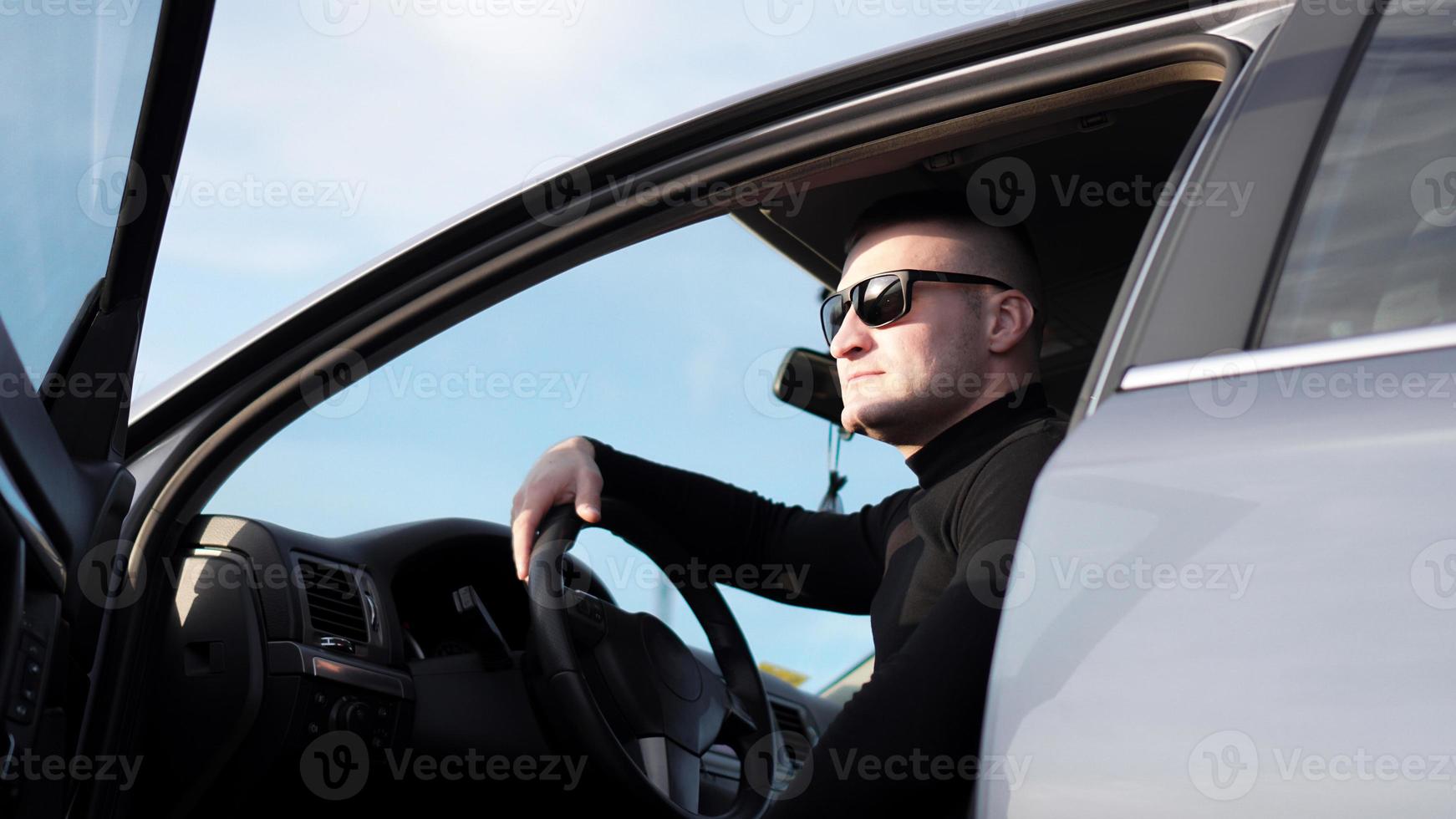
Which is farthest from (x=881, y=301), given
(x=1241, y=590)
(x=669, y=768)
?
(x=1241, y=590)

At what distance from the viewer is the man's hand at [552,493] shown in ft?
6.98

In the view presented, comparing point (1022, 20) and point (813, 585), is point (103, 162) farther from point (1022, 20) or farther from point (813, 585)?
point (813, 585)

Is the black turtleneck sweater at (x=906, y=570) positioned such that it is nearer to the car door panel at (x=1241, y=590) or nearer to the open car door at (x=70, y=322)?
the car door panel at (x=1241, y=590)

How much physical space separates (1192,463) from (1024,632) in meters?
0.19

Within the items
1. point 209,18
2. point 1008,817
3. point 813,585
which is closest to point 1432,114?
point 1008,817

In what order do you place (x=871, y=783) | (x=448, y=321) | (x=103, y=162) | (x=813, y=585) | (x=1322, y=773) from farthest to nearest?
1. (x=813, y=585)
2. (x=448, y=321)
3. (x=103, y=162)
4. (x=871, y=783)
5. (x=1322, y=773)

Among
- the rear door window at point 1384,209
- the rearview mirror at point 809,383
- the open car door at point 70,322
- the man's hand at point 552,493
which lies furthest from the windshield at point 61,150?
the rearview mirror at point 809,383

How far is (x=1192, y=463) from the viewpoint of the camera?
1.00 metres

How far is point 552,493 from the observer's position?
2.17m

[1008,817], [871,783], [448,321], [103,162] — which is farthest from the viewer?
[448,321]

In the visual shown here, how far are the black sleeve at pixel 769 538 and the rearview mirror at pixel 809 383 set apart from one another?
340 mm

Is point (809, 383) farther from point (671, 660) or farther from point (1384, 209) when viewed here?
point (1384, 209)

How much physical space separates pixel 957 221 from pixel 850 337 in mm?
296

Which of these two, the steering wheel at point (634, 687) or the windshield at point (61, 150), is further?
the steering wheel at point (634, 687)
